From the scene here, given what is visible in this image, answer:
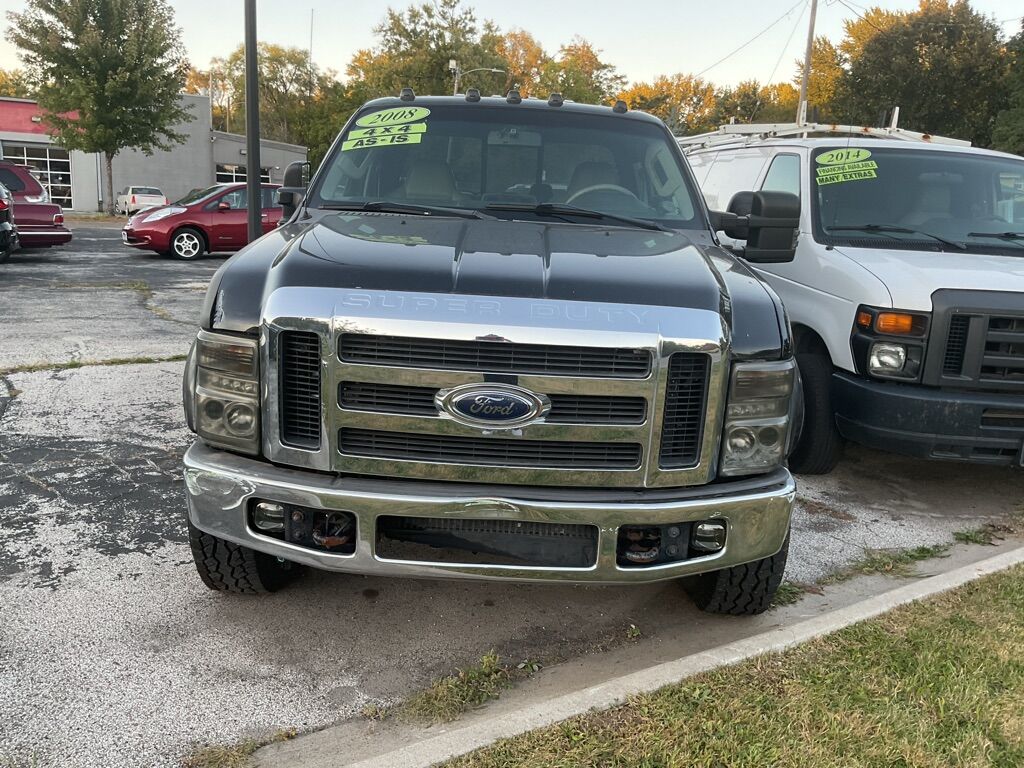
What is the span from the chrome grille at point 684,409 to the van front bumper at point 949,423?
2187 mm

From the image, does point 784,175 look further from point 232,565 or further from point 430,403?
point 232,565

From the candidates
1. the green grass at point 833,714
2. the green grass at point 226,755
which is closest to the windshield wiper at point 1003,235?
the green grass at point 833,714

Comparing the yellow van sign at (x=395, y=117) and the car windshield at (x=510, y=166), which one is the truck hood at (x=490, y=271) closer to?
the car windshield at (x=510, y=166)

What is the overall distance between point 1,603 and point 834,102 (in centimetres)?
4468

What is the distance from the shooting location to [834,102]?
136 ft

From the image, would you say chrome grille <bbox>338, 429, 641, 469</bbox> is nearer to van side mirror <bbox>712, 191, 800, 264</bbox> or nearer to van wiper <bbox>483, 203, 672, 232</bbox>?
van wiper <bbox>483, 203, 672, 232</bbox>

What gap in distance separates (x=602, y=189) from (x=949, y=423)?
2.19 m

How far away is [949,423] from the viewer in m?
4.33

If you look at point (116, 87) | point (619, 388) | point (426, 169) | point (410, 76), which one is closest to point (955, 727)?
point (619, 388)

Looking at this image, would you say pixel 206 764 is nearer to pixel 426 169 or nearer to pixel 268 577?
pixel 268 577

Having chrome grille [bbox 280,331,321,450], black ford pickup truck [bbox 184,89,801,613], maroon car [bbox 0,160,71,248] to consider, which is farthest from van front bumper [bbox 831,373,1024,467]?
maroon car [bbox 0,160,71,248]

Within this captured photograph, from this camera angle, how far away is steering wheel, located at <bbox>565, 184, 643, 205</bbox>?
12.9 feet

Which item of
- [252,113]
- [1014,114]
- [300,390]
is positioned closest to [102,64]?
[252,113]

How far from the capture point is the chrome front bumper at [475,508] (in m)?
2.61
